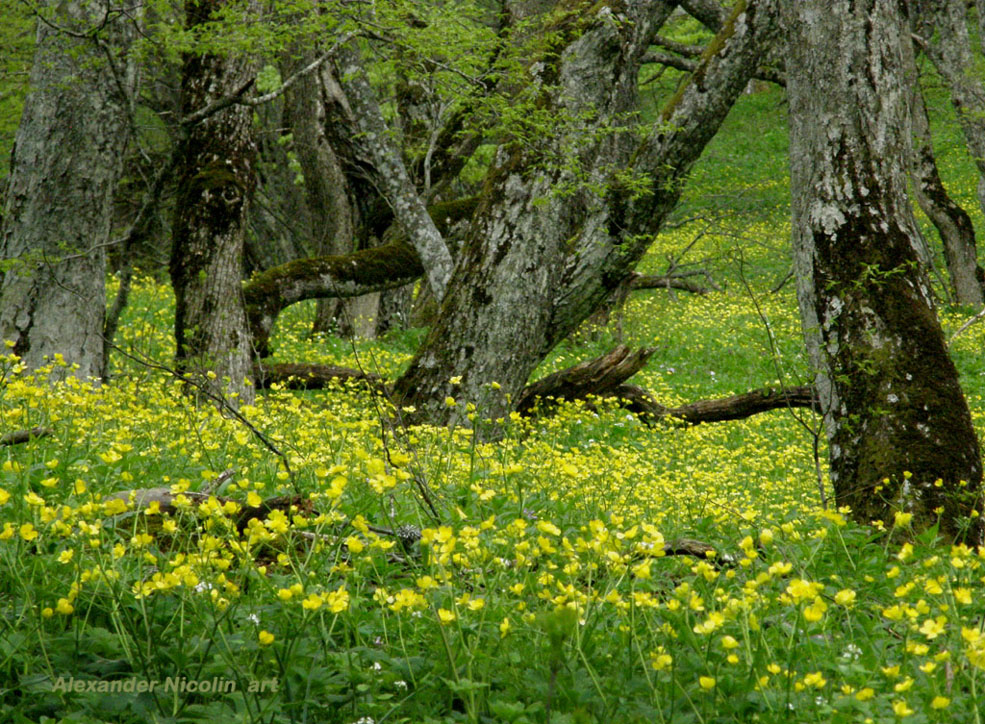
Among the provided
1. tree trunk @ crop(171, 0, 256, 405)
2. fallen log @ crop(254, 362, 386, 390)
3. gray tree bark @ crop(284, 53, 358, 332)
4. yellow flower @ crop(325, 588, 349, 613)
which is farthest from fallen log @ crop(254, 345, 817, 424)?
yellow flower @ crop(325, 588, 349, 613)

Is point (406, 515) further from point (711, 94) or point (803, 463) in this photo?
point (803, 463)

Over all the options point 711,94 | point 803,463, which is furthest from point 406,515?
point 803,463

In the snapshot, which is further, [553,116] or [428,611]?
[553,116]

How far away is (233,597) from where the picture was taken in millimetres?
2232

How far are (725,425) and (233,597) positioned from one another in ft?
27.4

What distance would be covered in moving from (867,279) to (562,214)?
2.78m

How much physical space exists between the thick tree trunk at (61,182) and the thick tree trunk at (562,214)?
257 cm

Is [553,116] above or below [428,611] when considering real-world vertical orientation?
above

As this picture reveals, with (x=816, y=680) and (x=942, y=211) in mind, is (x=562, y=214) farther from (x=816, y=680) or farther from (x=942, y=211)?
(x=942, y=211)

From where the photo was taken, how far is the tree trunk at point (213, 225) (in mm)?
7309

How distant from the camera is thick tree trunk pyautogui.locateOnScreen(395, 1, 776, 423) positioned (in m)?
6.59

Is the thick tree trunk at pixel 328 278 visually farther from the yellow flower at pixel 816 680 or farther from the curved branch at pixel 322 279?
the yellow flower at pixel 816 680

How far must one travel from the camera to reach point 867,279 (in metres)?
4.41

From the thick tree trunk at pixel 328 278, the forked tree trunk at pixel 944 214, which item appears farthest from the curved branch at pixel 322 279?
the forked tree trunk at pixel 944 214
